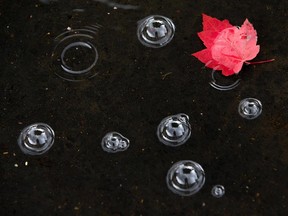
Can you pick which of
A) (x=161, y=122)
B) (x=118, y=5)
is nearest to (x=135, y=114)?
(x=161, y=122)

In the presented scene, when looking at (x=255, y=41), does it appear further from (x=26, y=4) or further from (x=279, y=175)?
(x=26, y=4)

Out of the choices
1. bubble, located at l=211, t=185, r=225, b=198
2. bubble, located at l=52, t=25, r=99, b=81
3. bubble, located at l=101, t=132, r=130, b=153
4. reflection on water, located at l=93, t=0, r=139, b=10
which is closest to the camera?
bubble, located at l=211, t=185, r=225, b=198

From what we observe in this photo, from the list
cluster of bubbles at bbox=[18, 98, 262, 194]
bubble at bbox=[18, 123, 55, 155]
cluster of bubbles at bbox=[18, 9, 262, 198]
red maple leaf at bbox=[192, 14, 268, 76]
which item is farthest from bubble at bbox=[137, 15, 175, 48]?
bubble at bbox=[18, 123, 55, 155]

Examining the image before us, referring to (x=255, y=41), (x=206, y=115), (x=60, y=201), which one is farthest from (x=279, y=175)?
(x=60, y=201)

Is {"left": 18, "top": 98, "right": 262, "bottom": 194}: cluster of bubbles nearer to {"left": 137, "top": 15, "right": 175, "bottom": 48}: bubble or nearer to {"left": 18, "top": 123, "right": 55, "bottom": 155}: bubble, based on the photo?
{"left": 18, "top": 123, "right": 55, "bottom": 155}: bubble

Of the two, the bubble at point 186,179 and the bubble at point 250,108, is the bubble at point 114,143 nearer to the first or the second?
the bubble at point 186,179

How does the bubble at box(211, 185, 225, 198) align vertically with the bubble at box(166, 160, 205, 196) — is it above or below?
below

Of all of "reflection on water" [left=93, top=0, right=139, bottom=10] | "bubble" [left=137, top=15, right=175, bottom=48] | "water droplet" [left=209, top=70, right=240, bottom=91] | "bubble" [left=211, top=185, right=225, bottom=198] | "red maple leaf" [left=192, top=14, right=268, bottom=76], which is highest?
"reflection on water" [left=93, top=0, right=139, bottom=10]
